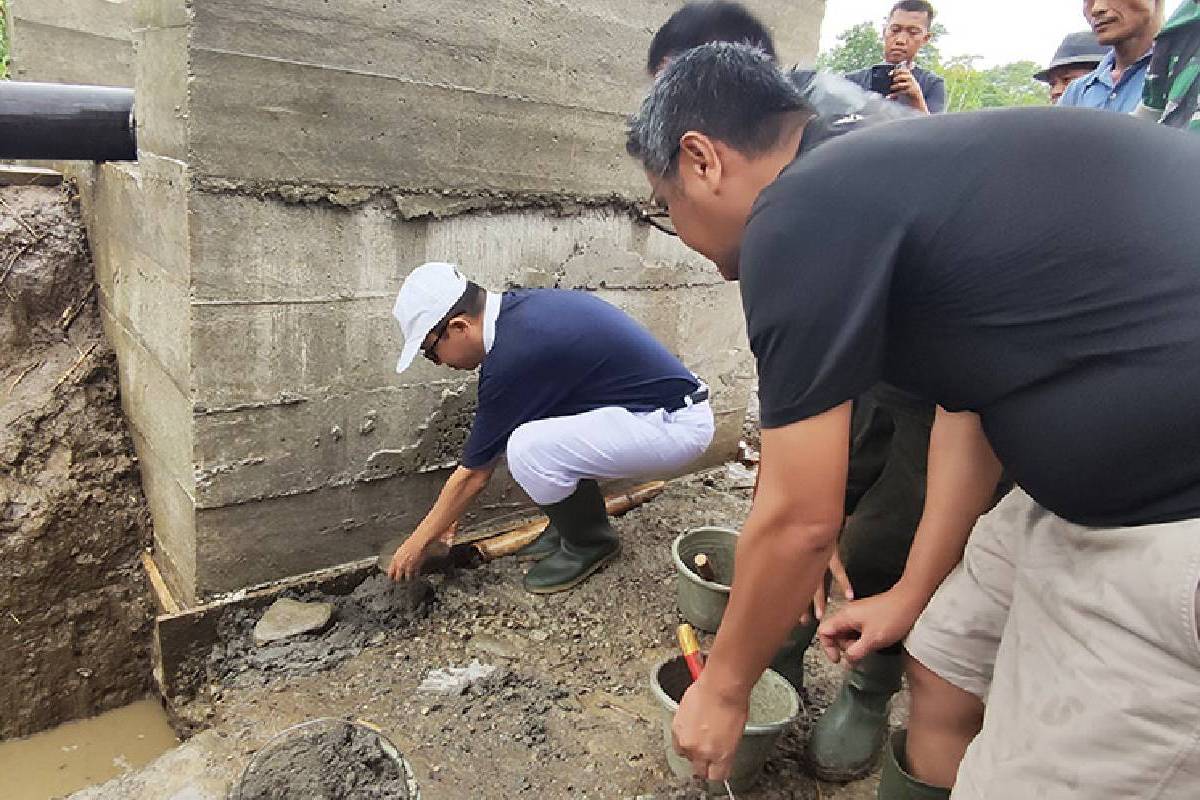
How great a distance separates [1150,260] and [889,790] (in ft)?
4.43

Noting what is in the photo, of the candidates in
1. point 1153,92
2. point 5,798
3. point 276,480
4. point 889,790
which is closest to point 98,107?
point 276,480

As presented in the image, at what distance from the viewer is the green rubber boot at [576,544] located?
342cm

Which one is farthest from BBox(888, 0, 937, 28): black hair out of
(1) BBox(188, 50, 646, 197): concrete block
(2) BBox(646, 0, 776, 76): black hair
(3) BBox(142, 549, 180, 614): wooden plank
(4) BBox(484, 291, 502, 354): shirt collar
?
(3) BBox(142, 549, 180, 614): wooden plank

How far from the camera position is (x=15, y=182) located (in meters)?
3.80

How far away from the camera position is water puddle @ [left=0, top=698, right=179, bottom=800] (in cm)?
332

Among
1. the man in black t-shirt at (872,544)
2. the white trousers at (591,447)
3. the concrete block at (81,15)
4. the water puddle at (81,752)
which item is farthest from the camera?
the concrete block at (81,15)

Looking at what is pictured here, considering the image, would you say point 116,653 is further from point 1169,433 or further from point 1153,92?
point 1153,92

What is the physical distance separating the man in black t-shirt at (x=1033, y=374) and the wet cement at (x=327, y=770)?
124cm

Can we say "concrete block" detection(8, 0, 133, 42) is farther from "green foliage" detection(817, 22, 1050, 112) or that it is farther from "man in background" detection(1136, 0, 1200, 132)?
"green foliage" detection(817, 22, 1050, 112)

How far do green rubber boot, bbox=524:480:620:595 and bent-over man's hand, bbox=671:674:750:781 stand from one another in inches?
74.2

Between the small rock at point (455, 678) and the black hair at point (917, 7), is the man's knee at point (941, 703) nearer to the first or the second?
the small rock at point (455, 678)

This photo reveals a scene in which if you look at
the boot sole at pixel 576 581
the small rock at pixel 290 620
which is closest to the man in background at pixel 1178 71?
the boot sole at pixel 576 581

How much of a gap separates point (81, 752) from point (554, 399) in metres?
2.64

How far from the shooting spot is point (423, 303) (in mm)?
2861
